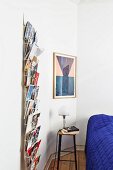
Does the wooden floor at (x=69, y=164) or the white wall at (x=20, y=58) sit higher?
the white wall at (x=20, y=58)

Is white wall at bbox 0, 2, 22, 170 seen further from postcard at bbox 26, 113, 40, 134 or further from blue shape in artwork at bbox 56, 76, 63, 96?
blue shape in artwork at bbox 56, 76, 63, 96

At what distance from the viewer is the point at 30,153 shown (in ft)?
5.74

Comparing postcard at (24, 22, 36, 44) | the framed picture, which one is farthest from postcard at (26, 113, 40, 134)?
the framed picture

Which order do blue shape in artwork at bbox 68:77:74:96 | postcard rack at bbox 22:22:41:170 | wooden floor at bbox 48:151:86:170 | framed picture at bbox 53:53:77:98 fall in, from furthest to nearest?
blue shape in artwork at bbox 68:77:74:96, framed picture at bbox 53:53:77:98, wooden floor at bbox 48:151:86:170, postcard rack at bbox 22:22:41:170

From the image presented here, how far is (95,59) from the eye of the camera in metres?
3.39

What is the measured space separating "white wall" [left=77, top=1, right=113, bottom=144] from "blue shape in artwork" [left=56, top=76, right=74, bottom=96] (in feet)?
0.64

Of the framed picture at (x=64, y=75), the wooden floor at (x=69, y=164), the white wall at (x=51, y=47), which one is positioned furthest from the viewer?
the framed picture at (x=64, y=75)

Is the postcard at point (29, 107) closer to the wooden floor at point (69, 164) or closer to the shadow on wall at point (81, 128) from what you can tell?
the wooden floor at point (69, 164)

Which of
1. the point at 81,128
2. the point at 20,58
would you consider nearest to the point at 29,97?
the point at 20,58

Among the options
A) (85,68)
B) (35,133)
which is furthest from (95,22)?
(35,133)

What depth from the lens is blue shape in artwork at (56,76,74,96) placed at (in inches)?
119

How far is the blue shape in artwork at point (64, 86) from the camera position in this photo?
3.04m

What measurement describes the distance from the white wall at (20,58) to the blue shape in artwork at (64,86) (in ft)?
0.40

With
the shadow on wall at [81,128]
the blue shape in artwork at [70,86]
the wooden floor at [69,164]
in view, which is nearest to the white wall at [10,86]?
the wooden floor at [69,164]
